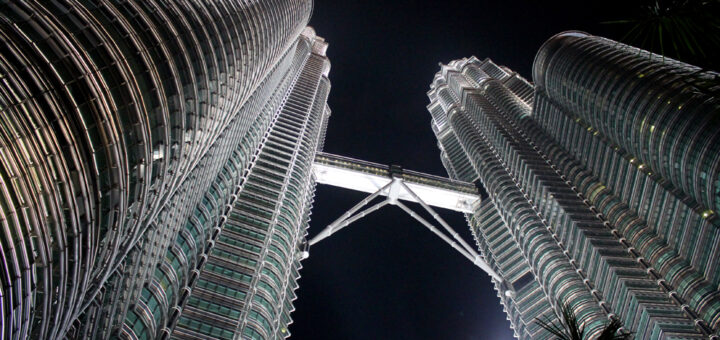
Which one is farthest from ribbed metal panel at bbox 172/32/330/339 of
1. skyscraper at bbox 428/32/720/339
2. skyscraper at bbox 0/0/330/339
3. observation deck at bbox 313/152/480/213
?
skyscraper at bbox 428/32/720/339

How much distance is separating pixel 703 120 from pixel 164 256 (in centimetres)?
6850

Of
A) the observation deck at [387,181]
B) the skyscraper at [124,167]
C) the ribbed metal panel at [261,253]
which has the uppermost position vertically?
the observation deck at [387,181]

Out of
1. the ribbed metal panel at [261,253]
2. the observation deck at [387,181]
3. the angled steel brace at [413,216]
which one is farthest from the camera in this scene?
the observation deck at [387,181]

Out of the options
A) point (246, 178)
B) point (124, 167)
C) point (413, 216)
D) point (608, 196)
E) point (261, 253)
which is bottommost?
point (124, 167)

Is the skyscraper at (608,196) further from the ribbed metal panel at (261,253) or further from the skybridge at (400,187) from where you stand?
the ribbed metal panel at (261,253)

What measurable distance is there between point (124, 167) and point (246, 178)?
6074 cm

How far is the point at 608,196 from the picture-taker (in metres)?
94.0

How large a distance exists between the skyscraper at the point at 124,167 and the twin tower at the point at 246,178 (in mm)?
111

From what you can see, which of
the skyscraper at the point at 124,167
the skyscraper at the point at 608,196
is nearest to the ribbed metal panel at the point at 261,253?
the skyscraper at the point at 124,167

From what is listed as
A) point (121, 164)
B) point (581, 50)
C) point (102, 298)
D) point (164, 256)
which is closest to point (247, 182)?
point (164, 256)

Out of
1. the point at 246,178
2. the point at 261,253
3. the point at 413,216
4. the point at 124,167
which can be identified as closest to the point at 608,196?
the point at 413,216

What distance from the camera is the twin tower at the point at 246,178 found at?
71.9 ft

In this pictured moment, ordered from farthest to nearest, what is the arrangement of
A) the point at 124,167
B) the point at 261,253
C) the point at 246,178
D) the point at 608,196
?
the point at 608,196
the point at 246,178
the point at 261,253
the point at 124,167

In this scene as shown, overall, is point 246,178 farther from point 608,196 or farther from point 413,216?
point 608,196
